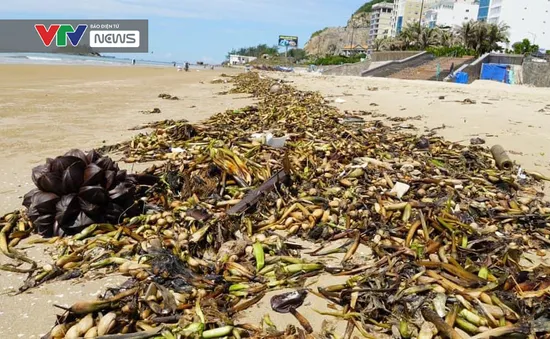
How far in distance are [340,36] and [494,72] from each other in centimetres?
15692

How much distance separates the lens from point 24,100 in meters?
13.2

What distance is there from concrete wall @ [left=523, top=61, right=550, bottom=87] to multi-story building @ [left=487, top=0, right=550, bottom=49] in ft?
157

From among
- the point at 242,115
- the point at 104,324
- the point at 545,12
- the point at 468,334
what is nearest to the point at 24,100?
the point at 242,115

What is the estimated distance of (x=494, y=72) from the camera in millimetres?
32469

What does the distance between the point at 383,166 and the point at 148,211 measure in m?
2.22

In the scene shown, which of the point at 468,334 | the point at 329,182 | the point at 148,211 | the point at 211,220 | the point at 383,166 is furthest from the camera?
the point at 383,166

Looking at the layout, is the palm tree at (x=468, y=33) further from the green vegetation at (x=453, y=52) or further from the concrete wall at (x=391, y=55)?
the concrete wall at (x=391, y=55)

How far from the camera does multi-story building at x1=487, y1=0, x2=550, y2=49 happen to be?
222ft

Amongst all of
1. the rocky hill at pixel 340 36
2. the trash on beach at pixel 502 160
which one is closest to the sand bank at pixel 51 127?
the trash on beach at pixel 502 160

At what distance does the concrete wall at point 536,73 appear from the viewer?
27.8 m

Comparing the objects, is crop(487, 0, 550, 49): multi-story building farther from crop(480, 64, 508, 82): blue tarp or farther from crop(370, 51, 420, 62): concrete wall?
crop(480, 64, 508, 82): blue tarp

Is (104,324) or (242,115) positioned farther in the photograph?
(242,115)

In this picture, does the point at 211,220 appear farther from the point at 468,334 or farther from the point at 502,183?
the point at 502,183

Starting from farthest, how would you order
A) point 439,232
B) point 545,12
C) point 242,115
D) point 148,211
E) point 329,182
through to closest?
point 545,12 → point 242,115 → point 329,182 → point 148,211 → point 439,232
